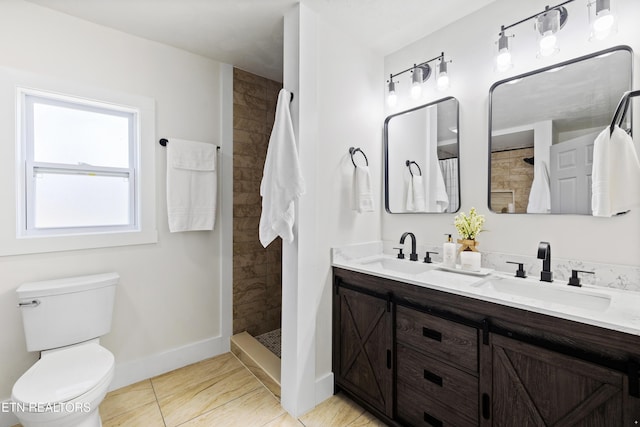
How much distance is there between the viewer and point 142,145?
2.08 meters

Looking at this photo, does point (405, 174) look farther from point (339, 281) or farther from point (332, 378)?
point (332, 378)

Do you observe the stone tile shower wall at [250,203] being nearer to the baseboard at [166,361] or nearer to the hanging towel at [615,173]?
the baseboard at [166,361]

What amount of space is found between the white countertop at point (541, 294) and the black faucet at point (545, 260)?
0.12 feet

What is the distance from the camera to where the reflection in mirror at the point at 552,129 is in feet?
4.45

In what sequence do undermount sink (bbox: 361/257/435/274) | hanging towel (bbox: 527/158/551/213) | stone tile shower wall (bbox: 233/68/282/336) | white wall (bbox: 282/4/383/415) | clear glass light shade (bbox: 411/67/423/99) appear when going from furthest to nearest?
stone tile shower wall (bbox: 233/68/282/336)
clear glass light shade (bbox: 411/67/423/99)
undermount sink (bbox: 361/257/435/274)
white wall (bbox: 282/4/383/415)
hanging towel (bbox: 527/158/551/213)

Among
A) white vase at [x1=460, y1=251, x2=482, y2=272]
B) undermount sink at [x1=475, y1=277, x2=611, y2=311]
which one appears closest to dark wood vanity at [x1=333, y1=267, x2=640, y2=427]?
undermount sink at [x1=475, y1=277, x2=611, y2=311]

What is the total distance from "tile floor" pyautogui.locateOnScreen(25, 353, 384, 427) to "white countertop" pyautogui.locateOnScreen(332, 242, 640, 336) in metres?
0.89

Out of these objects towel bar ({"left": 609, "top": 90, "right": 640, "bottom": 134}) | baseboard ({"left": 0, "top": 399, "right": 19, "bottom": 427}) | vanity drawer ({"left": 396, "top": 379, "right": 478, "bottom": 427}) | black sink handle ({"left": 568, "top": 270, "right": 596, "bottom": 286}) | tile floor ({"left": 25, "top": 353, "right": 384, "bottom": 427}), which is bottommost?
tile floor ({"left": 25, "top": 353, "right": 384, "bottom": 427})

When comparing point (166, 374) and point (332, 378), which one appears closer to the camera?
point (332, 378)

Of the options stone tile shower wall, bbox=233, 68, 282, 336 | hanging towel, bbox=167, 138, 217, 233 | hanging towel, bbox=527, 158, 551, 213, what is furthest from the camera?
stone tile shower wall, bbox=233, 68, 282, 336

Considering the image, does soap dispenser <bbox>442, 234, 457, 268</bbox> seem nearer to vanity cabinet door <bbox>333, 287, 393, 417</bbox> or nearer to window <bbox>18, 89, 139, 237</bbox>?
vanity cabinet door <bbox>333, 287, 393, 417</bbox>

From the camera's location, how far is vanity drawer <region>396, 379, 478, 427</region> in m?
1.32

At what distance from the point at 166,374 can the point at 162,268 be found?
2.63 feet

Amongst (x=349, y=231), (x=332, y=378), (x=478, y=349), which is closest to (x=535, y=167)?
(x=478, y=349)
